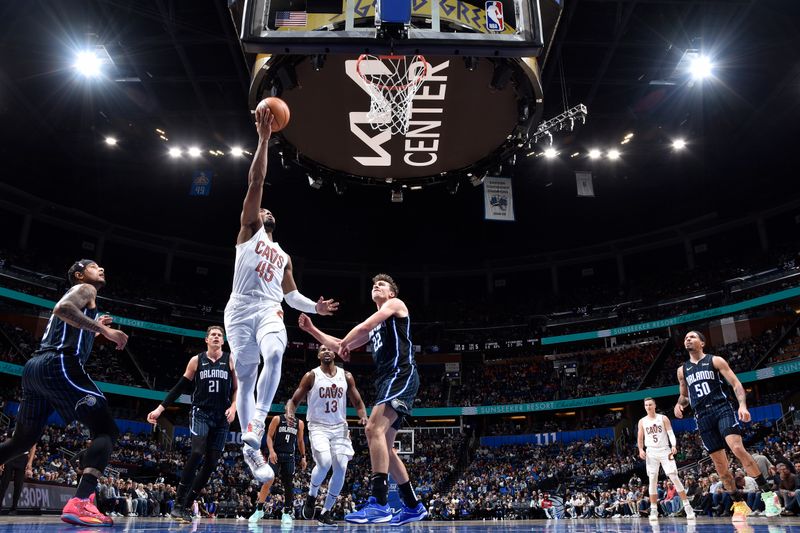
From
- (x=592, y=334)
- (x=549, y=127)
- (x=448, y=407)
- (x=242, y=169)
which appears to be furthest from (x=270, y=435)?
(x=592, y=334)

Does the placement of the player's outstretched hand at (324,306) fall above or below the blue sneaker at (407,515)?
above

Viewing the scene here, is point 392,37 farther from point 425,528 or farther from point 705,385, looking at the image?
point 705,385

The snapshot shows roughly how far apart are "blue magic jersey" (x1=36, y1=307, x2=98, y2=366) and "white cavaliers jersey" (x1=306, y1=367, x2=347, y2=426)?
297cm

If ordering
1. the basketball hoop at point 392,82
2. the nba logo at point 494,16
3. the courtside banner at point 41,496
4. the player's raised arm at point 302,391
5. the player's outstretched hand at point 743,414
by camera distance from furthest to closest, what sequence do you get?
the courtside banner at point 41,496 < the basketball hoop at point 392,82 < the player's raised arm at point 302,391 < the player's outstretched hand at point 743,414 < the nba logo at point 494,16

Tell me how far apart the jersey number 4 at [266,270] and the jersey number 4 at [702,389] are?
6240 mm

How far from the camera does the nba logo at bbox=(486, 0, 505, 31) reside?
22.2 ft

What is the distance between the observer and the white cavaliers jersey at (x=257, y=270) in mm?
4664

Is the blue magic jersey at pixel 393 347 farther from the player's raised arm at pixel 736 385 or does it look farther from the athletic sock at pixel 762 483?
the athletic sock at pixel 762 483

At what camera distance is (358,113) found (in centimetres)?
1195

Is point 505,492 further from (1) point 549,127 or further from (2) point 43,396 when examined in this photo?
(2) point 43,396

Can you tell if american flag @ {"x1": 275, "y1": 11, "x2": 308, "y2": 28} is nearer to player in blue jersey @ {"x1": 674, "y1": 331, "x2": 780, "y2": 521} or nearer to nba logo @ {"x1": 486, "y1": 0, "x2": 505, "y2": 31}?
nba logo @ {"x1": 486, "y1": 0, "x2": 505, "y2": 31}

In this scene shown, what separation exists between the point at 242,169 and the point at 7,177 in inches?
479

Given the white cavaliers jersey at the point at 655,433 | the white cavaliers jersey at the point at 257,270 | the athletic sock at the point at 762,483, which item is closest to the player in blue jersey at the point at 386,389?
the white cavaliers jersey at the point at 257,270

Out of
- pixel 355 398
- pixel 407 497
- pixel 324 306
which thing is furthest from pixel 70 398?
pixel 355 398
